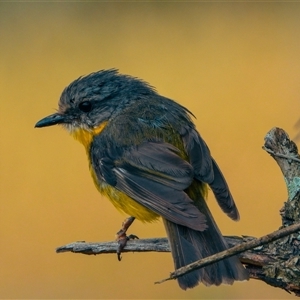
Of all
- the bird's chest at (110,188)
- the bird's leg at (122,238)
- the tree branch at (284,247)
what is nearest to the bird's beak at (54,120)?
the bird's chest at (110,188)

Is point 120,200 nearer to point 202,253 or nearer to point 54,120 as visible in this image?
point 202,253

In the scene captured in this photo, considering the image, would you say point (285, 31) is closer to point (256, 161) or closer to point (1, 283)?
point (256, 161)

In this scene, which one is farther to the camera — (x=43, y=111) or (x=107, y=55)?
(x=107, y=55)

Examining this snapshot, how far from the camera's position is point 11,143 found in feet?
20.8

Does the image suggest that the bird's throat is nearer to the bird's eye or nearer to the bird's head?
the bird's head

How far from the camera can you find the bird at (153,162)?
3.29 meters

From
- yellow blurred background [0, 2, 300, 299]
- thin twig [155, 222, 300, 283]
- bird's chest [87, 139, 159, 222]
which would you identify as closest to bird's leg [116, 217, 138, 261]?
bird's chest [87, 139, 159, 222]

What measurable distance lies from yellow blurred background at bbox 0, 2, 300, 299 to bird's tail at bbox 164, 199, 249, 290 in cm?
165

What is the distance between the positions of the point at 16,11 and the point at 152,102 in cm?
368

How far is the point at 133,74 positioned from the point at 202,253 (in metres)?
3.54

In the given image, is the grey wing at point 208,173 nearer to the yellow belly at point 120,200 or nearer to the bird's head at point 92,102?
the yellow belly at point 120,200

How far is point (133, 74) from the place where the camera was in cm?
662

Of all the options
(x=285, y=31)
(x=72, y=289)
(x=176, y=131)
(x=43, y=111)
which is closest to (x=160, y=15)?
(x=285, y=31)

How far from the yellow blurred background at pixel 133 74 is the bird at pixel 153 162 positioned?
1122 mm
